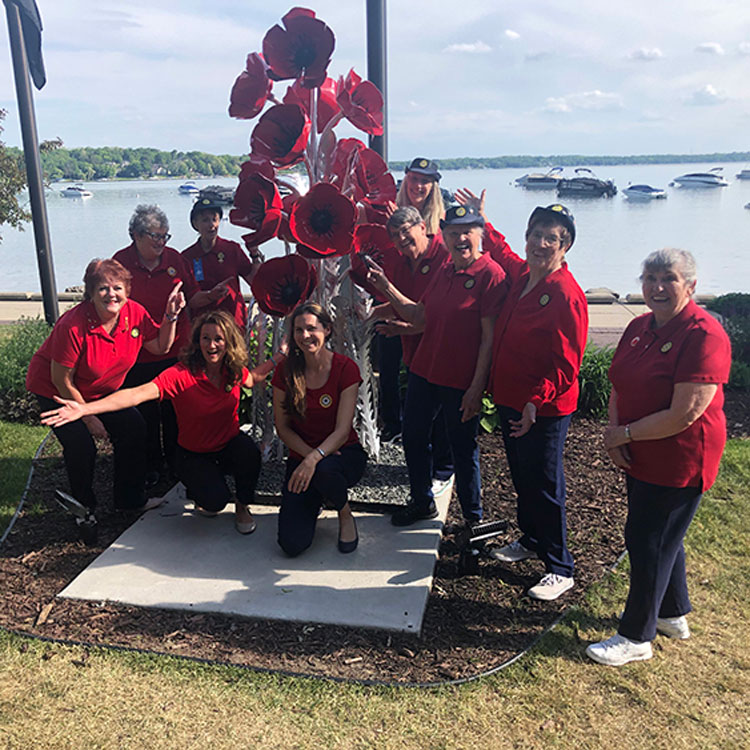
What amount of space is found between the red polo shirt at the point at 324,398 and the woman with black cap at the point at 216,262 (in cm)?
84

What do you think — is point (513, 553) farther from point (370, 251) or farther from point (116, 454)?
point (116, 454)

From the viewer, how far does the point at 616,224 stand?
29438 millimetres

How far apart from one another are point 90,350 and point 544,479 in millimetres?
2366

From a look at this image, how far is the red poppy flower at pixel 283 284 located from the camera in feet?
13.4

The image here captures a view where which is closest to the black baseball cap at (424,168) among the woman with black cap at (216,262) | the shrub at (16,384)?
the woman with black cap at (216,262)

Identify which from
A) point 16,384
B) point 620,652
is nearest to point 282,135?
point 620,652

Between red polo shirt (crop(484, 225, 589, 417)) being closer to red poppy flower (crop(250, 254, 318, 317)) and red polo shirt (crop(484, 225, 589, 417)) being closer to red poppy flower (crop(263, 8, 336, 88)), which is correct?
red poppy flower (crop(250, 254, 318, 317))

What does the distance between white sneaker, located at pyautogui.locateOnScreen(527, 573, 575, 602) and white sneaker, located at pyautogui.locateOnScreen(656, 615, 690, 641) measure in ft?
1.47

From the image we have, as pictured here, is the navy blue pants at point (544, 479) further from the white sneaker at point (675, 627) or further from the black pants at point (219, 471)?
the black pants at point (219, 471)

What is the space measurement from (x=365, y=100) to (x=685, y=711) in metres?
3.54

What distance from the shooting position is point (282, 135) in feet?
13.3

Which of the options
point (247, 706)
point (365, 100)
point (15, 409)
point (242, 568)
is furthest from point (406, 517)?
point (15, 409)

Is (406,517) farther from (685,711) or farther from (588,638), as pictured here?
(685,711)

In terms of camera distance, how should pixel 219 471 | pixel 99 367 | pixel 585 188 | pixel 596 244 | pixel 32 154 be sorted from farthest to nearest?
1. pixel 585 188
2. pixel 596 244
3. pixel 32 154
4. pixel 219 471
5. pixel 99 367
